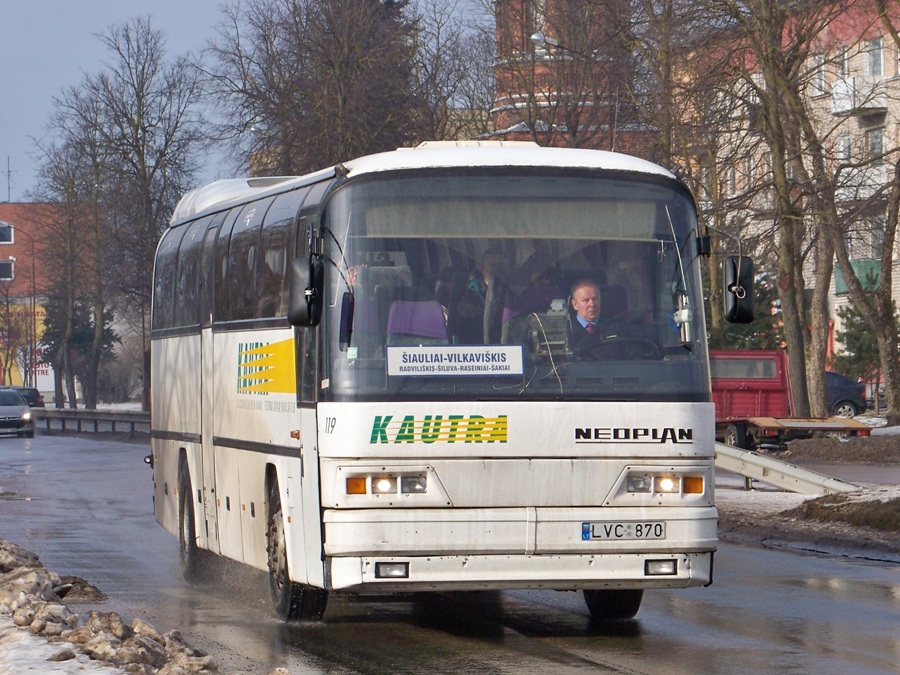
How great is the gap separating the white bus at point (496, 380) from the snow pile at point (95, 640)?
3.92ft

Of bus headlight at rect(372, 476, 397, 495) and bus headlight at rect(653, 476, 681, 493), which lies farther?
bus headlight at rect(653, 476, 681, 493)

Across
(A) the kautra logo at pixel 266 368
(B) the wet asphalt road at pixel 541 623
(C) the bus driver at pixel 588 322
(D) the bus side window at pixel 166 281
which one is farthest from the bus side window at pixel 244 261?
(C) the bus driver at pixel 588 322

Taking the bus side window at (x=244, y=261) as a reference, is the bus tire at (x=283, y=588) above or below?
below

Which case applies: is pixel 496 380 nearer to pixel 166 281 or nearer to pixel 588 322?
pixel 588 322

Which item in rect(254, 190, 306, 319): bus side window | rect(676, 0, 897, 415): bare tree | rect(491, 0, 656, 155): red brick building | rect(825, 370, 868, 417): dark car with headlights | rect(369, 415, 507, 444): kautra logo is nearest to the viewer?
rect(369, 415, 507, 444): kautra logo

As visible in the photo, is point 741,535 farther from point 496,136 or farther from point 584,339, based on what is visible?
point 496,136

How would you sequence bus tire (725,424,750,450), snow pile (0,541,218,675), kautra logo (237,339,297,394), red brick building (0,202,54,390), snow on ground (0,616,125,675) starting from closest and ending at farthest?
snow on ground (0,616,125,675)
snow pile (0,541,218,675)
kautra logo (237,339,297,394)
bus tire (725,424,750,450)
red brick building (0,202,54,390)

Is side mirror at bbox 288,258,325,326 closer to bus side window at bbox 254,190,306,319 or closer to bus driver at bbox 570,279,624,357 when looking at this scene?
bus side window at bbox 254,190,306,319

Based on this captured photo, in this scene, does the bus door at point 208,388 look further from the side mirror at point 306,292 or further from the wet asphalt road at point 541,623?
the side mirror at point 306,292

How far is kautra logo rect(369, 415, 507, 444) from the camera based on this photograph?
9.76 m

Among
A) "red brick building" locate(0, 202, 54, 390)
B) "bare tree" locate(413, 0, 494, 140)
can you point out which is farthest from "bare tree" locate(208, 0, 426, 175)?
"red brick building" locate(0, 202, 54, 390)

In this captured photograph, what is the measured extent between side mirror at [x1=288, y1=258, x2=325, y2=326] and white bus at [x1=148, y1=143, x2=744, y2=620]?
0.01 m

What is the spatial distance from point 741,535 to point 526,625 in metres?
7.35

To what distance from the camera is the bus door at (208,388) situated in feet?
45.2
